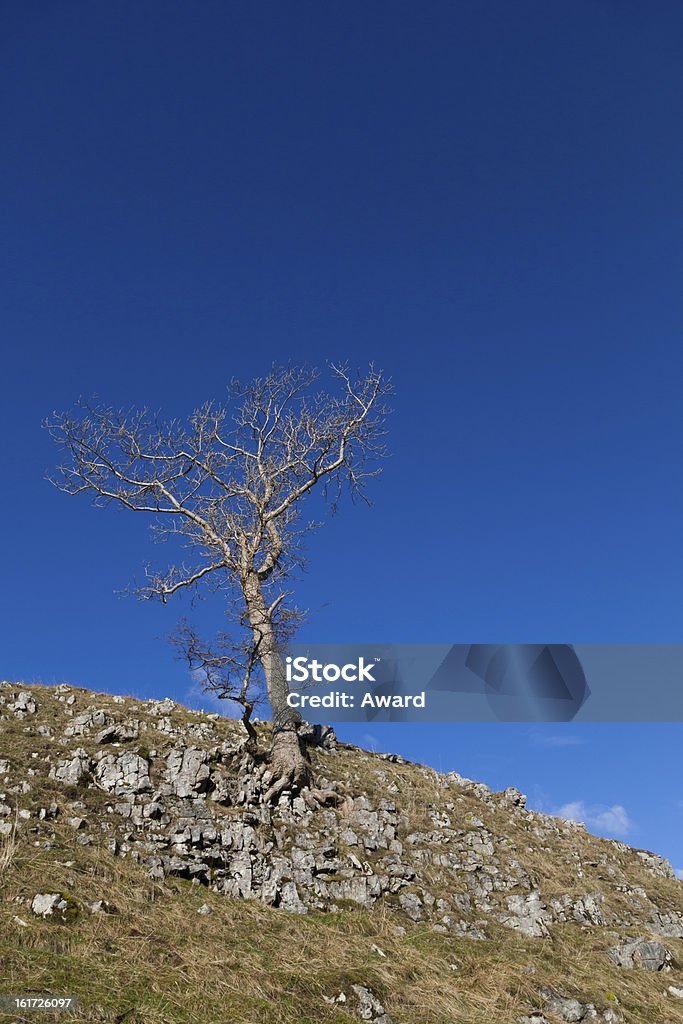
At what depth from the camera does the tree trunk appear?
54.7ft

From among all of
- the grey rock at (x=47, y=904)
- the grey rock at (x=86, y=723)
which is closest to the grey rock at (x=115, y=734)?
the grey rock at (x=86, y=723)

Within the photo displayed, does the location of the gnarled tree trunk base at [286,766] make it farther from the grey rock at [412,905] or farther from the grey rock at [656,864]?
the grey rock at [656,864]

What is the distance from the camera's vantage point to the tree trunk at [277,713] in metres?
16.7

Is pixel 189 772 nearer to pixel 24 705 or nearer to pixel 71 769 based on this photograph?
pixel 71 769

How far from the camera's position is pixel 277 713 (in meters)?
18.3

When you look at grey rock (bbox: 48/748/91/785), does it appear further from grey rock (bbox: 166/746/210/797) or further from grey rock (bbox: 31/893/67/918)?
grey rock (bbox: 31/893/67/918)

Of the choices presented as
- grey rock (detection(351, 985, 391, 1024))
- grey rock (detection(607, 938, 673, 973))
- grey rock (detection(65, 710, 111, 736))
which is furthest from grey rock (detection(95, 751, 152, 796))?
grey rock (detection(607, 938, 673, 973))

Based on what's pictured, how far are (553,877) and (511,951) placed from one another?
512 centimetres

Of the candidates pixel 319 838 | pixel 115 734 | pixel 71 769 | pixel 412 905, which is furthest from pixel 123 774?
pixel 412 905

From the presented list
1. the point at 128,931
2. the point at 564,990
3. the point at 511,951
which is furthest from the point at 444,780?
the point at 128,931

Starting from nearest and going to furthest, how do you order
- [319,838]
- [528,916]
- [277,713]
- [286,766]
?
[528,916]
[319,838]
[286,766]
[277,713]

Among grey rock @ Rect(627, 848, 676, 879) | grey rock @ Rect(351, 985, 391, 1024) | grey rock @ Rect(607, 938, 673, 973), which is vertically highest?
grey rock @ Rect(627, 848, 676, 879)

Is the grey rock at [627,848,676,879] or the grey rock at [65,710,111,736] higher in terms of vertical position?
the grey rock at [65,710,111,736]

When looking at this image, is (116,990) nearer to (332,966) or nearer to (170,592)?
(332,966)
